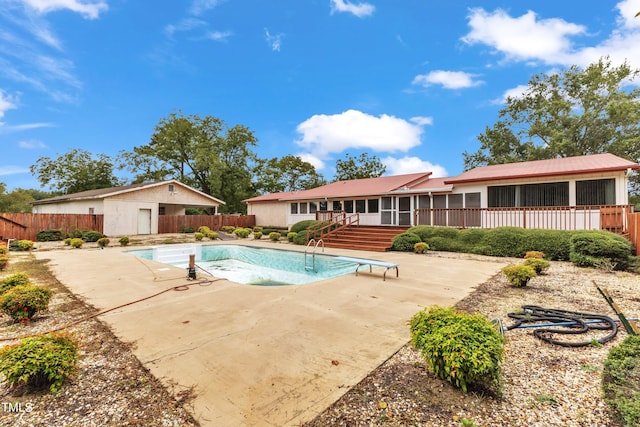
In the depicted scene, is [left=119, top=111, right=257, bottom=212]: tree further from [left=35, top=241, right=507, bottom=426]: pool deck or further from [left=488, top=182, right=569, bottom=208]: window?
[left=488, top=182, right=569, bottom=208]: window

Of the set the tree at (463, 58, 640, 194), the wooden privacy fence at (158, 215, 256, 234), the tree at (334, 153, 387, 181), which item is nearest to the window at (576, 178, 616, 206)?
the tree at (463, 58, 640, 194)

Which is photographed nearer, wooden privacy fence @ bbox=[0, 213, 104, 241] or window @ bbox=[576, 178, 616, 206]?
window @ bbox=[576, 178, 616, 206]

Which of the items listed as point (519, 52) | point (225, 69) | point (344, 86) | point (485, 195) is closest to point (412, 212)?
point (485, 195)

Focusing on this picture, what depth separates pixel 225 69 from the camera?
70.2ft

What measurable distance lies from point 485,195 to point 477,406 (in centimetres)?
1447

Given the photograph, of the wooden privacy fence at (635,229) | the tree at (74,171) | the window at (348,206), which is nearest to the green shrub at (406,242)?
the window at (348,206)

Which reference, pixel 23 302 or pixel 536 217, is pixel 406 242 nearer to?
pixel 536 217

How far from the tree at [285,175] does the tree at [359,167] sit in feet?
12.3

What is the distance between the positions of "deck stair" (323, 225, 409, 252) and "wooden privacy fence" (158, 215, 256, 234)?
13.2 meters

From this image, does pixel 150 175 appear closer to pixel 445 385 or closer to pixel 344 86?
pixel 344 86

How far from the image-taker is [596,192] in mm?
11969

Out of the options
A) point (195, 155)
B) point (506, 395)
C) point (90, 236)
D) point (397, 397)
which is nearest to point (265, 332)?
point (397, 397)

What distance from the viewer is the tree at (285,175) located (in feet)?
124

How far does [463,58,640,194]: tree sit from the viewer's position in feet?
71.8
